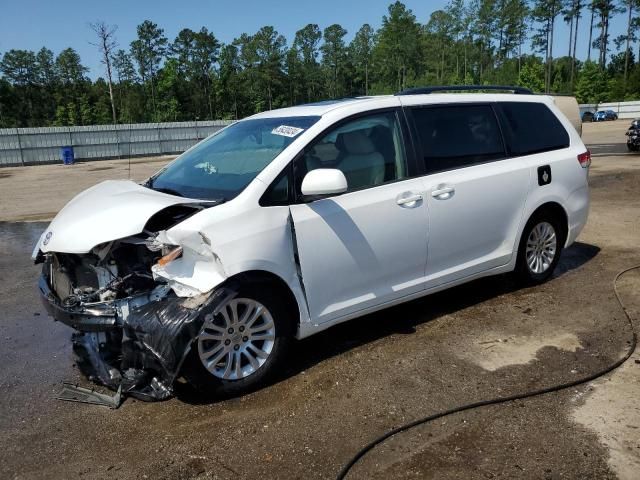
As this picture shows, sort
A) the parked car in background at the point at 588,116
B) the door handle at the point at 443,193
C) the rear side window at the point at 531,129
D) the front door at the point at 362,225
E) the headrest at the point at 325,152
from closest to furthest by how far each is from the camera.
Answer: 1. the front door at the point at 362,225
2. the headrest at the point at 325,152
3. the door handle at the point at 443,193
4. the rear side window at the point at 531,129
5. the parked car in background at the point at 588,116

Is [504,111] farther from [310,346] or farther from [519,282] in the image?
[310,346]

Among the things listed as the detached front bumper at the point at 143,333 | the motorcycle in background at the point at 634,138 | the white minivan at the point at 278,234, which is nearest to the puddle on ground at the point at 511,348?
the white minivan at the point at 278,234

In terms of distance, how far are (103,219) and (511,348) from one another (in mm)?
2975

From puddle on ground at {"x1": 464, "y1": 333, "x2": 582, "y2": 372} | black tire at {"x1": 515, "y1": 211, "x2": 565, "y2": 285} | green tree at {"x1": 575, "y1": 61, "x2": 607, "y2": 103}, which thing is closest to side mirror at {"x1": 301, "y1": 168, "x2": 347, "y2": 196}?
puddle on ground at {"x1": 464, "y1": 333, "x2": 582, "y2": 372}

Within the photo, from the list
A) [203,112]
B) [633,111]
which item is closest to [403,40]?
[203,112]

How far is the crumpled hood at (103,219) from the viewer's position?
3314 millimetres

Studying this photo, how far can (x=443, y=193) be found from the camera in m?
4.24

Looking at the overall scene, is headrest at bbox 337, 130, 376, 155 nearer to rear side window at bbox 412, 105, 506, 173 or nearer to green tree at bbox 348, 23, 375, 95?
rear side window at bbox 412, 105, 506, 173

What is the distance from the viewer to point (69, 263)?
3645mm

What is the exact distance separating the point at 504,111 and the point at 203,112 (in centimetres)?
8663

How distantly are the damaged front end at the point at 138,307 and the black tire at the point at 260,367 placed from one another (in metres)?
0.14

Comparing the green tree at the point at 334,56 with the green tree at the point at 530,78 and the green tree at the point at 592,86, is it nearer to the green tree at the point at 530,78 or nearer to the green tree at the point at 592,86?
the green tree at the point at 530,78

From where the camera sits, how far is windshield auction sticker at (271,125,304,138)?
3838 mm

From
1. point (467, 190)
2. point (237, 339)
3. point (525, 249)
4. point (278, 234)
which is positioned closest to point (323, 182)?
point (278, 234)
